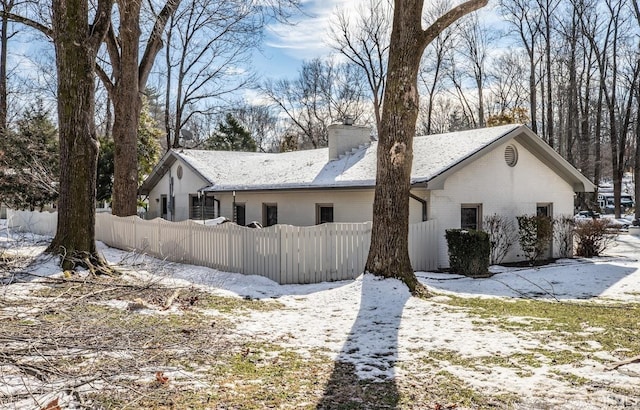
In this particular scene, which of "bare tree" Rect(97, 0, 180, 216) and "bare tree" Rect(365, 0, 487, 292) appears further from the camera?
"bare tree" Rect(97, 0, 180, 216)

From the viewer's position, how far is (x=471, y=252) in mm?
12570

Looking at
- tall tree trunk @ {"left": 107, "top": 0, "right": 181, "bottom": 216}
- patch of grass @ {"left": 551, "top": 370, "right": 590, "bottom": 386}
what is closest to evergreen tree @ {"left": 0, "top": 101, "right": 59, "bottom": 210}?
tall tree trunk @ {"left": 107, "top": 0, "right": 181, "bottom": 216}

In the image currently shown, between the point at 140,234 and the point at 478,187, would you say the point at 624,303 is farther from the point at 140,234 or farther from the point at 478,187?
the point at 140,234

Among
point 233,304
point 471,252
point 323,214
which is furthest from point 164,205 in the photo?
point 233,304

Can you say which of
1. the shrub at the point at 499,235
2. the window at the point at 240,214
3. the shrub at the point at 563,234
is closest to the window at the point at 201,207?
the window at the point at 240,214

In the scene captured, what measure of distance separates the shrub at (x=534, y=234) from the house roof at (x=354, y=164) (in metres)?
2.29

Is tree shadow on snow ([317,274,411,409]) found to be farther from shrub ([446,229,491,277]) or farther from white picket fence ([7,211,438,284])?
shrub ([446,229,491,277])

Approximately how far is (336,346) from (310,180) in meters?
10.8

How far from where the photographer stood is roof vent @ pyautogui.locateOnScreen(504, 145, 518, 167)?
50.7 ft

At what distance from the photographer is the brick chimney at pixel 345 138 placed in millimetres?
19062

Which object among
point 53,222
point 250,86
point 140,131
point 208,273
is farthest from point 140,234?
point 250,86

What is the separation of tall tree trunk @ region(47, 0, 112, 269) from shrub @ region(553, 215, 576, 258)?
13.5 metres

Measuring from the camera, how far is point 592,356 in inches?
219

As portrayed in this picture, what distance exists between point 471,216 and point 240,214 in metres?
9.37
